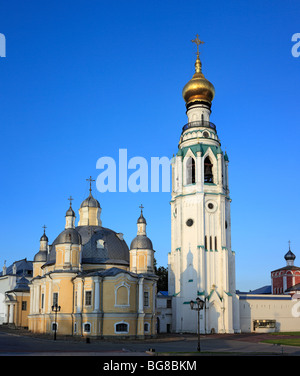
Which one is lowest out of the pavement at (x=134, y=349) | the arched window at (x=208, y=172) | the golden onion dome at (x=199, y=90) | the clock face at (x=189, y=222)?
the pavement at (x=134, y=349)

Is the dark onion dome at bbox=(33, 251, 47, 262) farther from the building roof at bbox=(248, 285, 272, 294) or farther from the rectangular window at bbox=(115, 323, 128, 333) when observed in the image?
the building roof at bbox=(248, 285, 272, 294)

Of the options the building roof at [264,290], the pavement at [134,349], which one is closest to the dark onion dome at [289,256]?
the building roof at [264,290]

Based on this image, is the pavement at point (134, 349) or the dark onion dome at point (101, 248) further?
the dark onion dome at point (101, 248)

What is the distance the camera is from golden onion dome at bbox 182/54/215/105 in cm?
5650

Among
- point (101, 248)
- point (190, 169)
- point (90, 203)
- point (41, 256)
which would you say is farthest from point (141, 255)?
point (41, 256)

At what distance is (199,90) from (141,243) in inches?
833

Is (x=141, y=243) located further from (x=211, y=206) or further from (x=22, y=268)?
(x=22, y=268)

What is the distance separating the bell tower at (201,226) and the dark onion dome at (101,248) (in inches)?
313

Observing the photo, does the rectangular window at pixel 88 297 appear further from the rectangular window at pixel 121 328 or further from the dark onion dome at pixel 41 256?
the dark onion dome at pixel 41 256

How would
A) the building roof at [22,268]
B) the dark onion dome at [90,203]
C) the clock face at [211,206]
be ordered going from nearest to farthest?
1. the clock face at [211,206]
2. the dark onion dome at [90,203]
3. the building roof at [22,268]

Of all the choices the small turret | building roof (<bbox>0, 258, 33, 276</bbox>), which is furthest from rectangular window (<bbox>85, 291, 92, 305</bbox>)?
building roof (<bbox>0, 258, 33, 276</bbox>)

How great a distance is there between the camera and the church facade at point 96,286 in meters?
40.4
